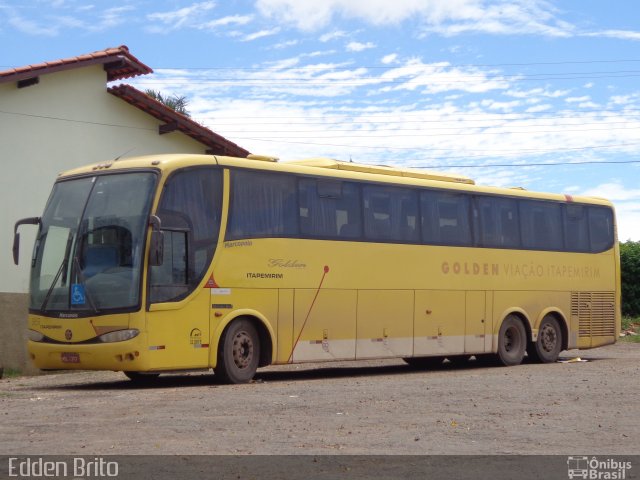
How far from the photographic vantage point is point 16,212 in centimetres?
2475

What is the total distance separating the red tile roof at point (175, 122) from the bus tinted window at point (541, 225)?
8305mm

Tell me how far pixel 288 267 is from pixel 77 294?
3.69m

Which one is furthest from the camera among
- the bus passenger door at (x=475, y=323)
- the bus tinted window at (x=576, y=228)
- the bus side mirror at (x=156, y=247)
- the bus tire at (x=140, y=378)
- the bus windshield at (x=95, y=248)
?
the bus tinted window at (x=576, y=228)

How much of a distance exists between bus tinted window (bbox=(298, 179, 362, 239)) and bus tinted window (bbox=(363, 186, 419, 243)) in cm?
28

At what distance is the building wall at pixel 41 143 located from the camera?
78.2 feet

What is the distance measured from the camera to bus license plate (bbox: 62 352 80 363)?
16.7 metres

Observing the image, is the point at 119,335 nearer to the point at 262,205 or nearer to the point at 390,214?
the point at 262,205

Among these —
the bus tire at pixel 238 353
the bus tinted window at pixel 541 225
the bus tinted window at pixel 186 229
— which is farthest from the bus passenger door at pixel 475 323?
the bus tinted window at pixel 186 229

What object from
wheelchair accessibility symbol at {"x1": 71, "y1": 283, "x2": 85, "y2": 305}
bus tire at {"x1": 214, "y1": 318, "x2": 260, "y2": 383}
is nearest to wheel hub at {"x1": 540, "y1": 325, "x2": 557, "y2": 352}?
bus tire at {"x1": 214, "y1": 318, "x2": 260, "y2": 383}

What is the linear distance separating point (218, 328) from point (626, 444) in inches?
327

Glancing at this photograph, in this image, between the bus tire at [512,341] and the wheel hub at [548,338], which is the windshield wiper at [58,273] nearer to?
the bus tire at [512,341]
